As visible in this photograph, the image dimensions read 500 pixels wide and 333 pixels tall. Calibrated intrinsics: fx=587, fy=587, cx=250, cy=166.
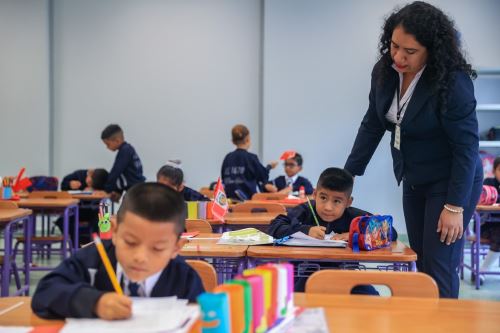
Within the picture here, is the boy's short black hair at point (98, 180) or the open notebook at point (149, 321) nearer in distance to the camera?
the open notebook at point (149, 321)

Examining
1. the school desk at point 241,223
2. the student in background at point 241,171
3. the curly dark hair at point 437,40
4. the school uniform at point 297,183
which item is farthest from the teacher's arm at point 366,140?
the school uniform at point 297,183

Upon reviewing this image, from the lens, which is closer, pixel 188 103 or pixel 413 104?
pixel 413 104

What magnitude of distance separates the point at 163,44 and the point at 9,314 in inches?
256

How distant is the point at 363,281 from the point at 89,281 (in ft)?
2.15

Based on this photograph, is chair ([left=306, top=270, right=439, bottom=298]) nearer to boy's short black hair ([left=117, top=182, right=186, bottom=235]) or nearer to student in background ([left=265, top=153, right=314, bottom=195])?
boy's short black hair ([left=117, top=182, right=186, bottom=235])

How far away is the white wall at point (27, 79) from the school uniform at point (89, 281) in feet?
21.0

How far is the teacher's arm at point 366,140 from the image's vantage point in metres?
2.40

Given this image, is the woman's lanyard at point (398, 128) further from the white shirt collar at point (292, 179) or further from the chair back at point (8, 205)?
the white shirt collar at point (292, 179)

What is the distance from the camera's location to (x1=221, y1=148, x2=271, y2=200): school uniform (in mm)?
5535

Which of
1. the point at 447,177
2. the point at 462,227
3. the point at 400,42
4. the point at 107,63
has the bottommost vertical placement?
the point at 462,227

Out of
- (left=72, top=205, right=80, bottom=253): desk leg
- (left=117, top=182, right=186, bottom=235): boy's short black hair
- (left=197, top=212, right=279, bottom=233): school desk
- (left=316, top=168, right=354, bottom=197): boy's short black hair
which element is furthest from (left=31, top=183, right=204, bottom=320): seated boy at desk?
(left=72, top=205, right=80, bottom=253): desk leg

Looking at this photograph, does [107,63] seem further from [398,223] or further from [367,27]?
[398,223]

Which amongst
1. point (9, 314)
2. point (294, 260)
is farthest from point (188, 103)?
point (9, 314)

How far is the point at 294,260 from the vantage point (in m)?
2.18
